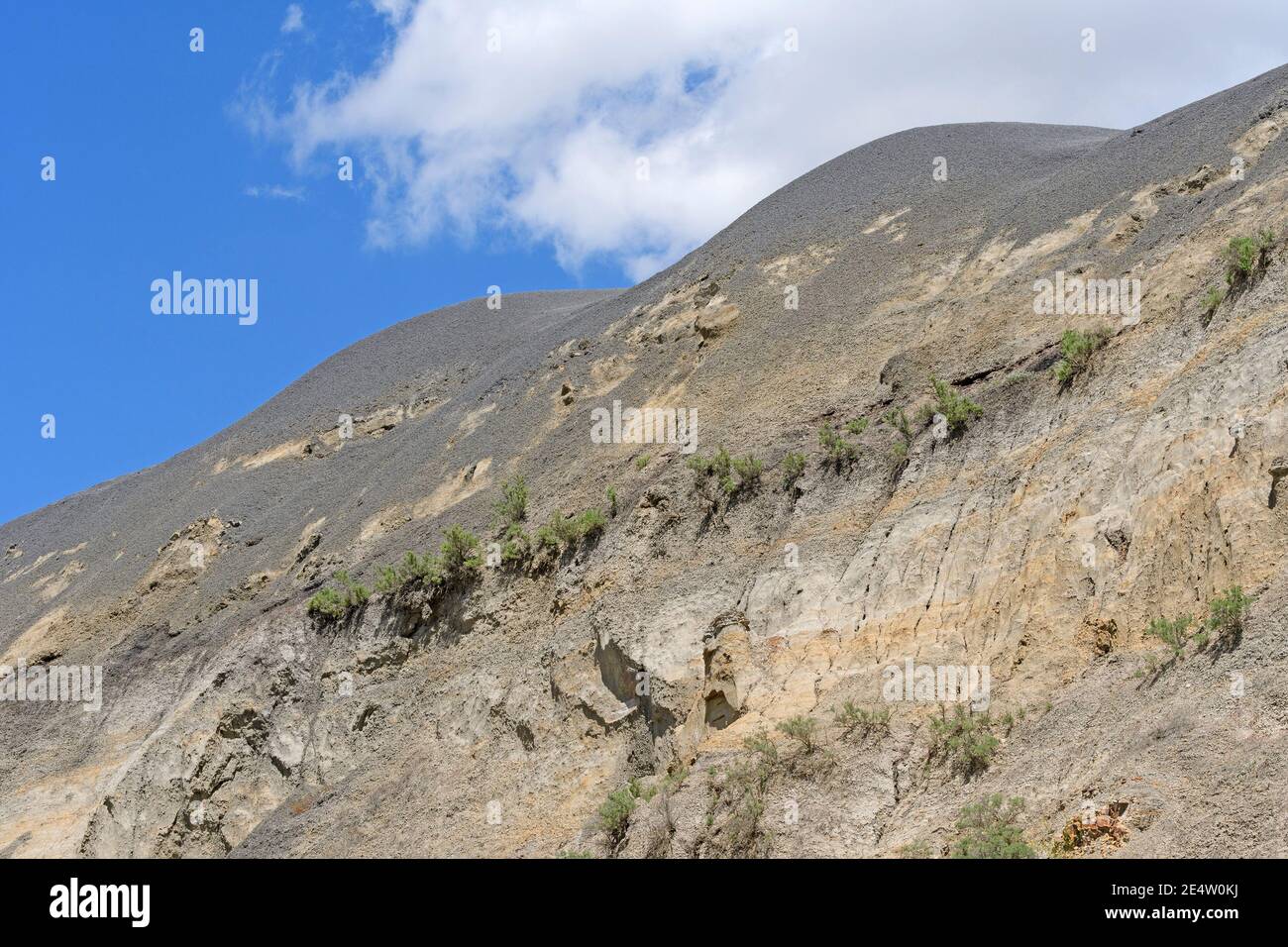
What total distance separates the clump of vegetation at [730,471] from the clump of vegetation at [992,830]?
8575 millimetres

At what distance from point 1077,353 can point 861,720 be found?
243 inches

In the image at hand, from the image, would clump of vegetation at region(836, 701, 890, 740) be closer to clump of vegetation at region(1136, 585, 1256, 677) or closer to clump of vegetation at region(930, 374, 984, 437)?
clump of vegetation at region(1136, 585, 1256, 677)

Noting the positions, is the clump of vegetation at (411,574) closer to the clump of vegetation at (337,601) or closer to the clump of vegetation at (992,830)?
the clump of vegetation at (337,601)

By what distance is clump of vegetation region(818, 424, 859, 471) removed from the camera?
64.5ft

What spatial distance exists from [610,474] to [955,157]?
14.6 metres

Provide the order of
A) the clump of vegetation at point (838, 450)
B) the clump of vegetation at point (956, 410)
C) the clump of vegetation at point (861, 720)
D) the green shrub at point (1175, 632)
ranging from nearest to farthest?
the green shrub at point (1175, 632) → the clump of vegetation at point (861, 720) → the clump of vegetation at point (956, 410) → the clump of vegetation at point (838, 450)

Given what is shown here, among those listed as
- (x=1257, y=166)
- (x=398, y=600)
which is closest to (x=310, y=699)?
(x=398, y=600)

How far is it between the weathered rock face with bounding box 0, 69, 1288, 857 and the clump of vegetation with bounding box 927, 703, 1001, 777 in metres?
0.06

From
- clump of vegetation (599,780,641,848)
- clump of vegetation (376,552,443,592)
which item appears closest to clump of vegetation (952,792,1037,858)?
clump of vegetation (599,780,641,848)

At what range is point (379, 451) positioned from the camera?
116ft

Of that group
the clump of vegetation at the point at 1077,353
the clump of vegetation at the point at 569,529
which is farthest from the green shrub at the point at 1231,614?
the clump of vegetation at the point at 569,529

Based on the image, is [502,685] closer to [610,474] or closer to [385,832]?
[385,832]

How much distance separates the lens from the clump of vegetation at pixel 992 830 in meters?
11.4

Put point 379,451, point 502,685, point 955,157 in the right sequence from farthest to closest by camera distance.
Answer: point 379,451, point 955,157, point 502,685
